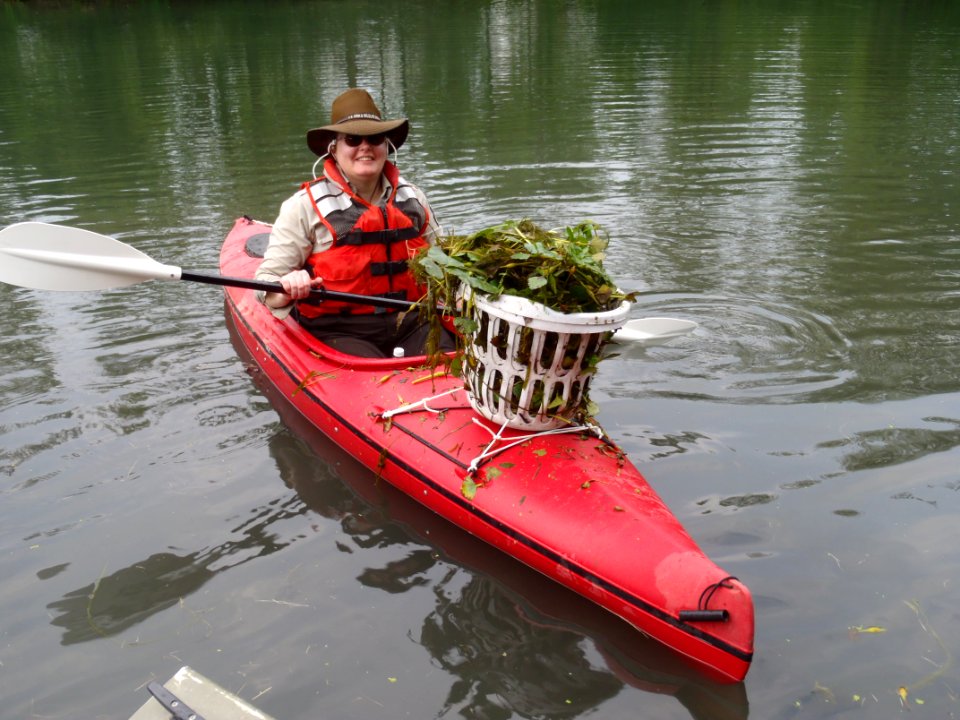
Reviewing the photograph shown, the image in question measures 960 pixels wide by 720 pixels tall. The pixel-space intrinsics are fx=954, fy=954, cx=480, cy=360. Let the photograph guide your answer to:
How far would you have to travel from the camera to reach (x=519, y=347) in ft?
11.4

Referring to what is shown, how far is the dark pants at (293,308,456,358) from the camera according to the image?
188 inches

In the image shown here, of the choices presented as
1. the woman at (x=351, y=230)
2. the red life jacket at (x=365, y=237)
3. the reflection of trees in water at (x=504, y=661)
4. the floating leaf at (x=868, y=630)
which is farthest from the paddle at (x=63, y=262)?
the reflection of trees in water at (x=504, y=661)

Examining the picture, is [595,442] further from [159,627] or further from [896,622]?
[159,627]

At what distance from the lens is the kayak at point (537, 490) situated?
3047mm

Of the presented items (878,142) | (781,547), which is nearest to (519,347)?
(781,547)

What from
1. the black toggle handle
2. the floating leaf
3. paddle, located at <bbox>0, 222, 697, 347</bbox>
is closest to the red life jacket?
paddle, located at <bbox>0, 222, 697, 347</bbox>

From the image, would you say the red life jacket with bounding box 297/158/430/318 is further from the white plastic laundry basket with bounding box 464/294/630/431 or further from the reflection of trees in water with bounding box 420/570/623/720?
the reflection of trees in water with bounding box 420/570/623/720

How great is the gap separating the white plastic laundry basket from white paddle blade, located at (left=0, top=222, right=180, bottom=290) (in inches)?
76.3

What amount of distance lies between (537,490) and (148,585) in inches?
60.6

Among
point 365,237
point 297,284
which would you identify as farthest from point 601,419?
point 297,284

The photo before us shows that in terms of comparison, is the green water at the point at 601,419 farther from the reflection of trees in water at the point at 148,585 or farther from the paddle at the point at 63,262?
the paddle at the point at 63,262

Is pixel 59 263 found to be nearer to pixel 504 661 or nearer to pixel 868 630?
pixel 504 661

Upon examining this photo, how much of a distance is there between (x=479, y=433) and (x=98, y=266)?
7.39 feet

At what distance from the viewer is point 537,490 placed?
3.56 m
